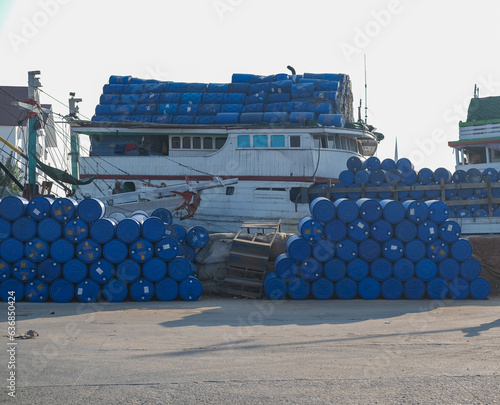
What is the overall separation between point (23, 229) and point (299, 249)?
6.53m

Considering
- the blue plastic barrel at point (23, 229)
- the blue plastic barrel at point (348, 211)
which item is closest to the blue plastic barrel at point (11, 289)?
the blue plastic barrel at point (23, 229)

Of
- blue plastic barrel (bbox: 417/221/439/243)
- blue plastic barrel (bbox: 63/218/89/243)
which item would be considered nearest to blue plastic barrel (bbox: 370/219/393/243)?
blue plastic barrel (bbox: 417/221/439/243)

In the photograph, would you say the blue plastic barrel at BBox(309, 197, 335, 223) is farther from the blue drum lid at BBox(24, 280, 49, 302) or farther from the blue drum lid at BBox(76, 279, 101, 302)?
the blue drum lid at BBox(24, 280, 49, 302)

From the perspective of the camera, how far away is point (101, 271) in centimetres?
1455

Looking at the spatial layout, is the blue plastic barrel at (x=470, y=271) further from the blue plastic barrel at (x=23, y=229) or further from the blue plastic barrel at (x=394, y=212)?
the blue plastic barrel at (x=23, y=229)

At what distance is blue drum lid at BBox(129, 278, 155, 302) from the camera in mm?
14742

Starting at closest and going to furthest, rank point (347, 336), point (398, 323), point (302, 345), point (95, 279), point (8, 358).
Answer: point (8, 358) < point (302, 345) < point (347, 336) < point (398, 323) < point (95, 279)

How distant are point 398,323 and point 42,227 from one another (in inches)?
327

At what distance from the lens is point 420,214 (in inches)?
607

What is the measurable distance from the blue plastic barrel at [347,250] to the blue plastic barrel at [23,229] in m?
7.28

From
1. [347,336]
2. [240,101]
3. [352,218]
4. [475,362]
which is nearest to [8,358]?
[347,336]

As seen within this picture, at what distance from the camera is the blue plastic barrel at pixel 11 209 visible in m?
14.6

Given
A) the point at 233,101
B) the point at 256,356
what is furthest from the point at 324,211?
the point at 233,101

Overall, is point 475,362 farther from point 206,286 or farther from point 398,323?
point 206,286
